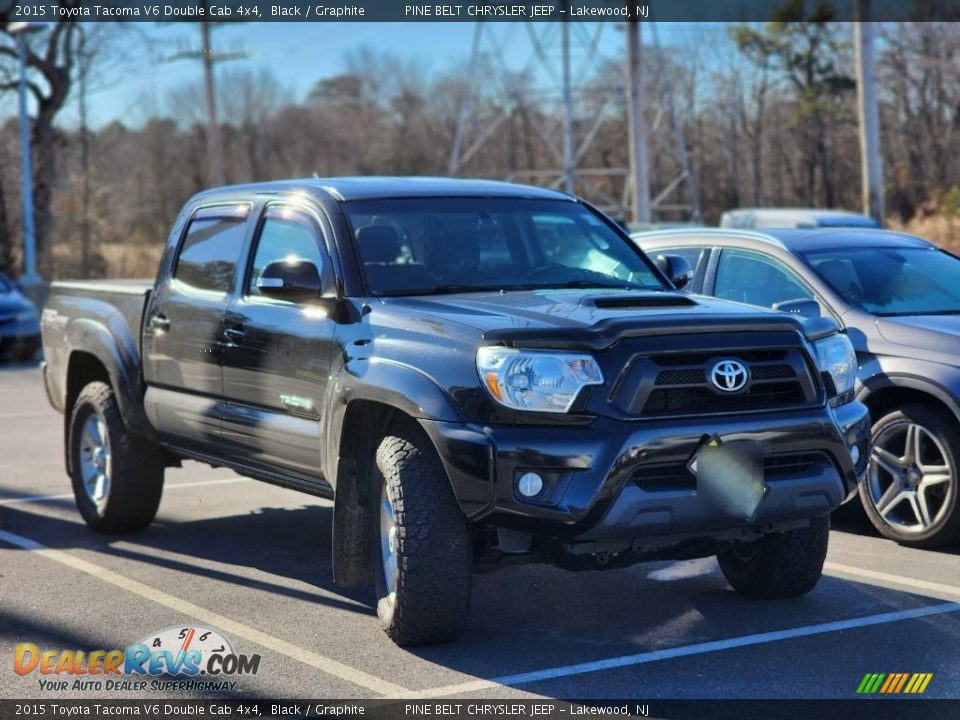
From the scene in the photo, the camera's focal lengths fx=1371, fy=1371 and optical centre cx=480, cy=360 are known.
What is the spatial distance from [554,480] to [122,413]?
3.54m

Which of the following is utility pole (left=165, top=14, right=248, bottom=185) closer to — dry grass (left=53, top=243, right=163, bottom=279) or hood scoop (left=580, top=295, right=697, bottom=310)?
dry grass (left=53, top=243, right=163, bottom=279)

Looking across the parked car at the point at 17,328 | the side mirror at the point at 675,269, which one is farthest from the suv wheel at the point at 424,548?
the parked car at the point at 17,328

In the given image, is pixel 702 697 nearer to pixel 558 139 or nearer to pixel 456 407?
pixel 456 407

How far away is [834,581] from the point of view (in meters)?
6.51

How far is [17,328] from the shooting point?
2073cm

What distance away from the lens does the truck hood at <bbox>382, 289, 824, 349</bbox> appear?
5.05m

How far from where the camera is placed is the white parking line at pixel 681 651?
16.2ft

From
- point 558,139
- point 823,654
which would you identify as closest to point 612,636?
point 823,654

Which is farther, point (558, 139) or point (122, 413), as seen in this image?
point (558, 139)

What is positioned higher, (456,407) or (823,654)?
(456,407)

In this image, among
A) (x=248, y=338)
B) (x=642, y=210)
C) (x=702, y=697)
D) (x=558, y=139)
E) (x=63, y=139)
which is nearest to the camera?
(x=702, y=697)

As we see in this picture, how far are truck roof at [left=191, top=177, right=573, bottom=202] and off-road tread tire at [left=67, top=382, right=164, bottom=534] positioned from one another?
5.21 ft
